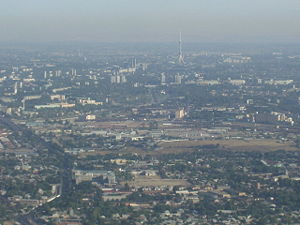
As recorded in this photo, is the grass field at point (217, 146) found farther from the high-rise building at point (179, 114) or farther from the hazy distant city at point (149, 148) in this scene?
the high-rise building at point (179, 114)

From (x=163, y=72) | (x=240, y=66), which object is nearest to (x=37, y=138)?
(x=163, y=72)

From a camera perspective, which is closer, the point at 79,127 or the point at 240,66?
the point at 79,127

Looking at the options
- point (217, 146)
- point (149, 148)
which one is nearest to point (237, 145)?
point (217, 146)

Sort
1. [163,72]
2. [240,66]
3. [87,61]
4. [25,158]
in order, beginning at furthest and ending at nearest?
[87,61], [240,66], [163,72], [25,158]

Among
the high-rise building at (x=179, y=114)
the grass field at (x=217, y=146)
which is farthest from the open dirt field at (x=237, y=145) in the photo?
the high-rise building at (x=179, y=114)

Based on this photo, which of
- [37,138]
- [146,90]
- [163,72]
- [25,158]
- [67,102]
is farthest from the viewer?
[163,72]

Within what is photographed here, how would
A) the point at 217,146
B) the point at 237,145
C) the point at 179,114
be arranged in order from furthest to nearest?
the point at 179,114 < the point at 237,145 < the point at 217,146

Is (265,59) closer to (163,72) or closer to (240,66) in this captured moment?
(240,66)

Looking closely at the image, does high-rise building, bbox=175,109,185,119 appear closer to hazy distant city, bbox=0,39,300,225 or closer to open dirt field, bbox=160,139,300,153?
hazy distant city, bbox=0,39,300,225

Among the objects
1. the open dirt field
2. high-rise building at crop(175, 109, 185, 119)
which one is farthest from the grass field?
high-rise building at crop(175, 109, 185, 119)

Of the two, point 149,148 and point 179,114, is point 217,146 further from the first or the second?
point 179,114
